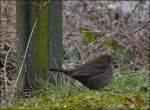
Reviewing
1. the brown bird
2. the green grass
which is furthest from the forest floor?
the brown bird

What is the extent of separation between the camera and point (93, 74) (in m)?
6.80

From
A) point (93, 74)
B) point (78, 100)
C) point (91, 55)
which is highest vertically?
point (91, 55)

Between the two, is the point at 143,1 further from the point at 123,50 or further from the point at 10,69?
the point at 10,69

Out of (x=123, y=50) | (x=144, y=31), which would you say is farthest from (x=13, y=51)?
(x=144, y=31)

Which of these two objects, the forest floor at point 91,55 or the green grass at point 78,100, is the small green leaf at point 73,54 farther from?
the green grass at point 78,100

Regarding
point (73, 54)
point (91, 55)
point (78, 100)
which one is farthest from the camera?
point (73, 54)

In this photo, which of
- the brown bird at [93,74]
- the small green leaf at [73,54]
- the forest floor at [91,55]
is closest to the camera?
the forest floor at [91,55]

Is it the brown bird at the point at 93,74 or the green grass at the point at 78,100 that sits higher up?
the brown bird at the point at 93,74

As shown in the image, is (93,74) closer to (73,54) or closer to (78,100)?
(78,100)

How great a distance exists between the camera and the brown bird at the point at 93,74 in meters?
6.63

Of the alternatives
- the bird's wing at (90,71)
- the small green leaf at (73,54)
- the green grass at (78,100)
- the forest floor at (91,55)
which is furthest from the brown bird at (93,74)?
the small green leaf at (73,54)

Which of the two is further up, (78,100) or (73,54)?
(73,54)

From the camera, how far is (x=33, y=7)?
602 centimetres

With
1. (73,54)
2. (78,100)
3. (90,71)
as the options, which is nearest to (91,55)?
(73,54)
